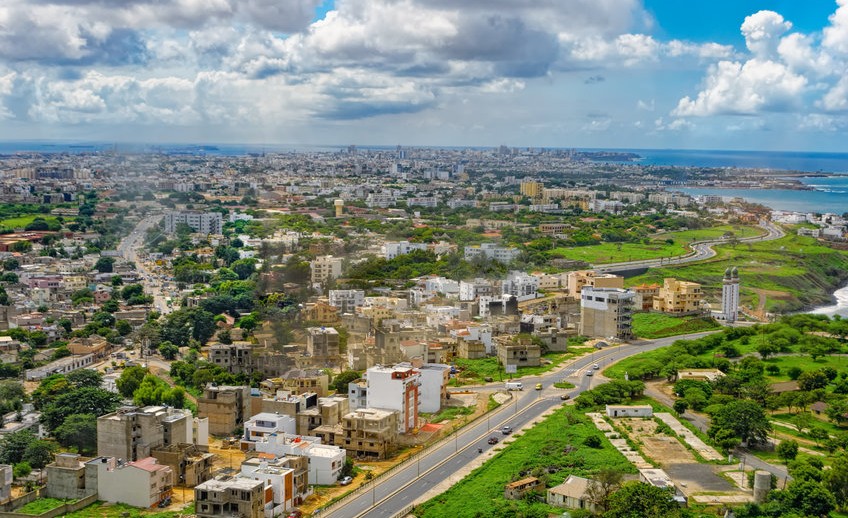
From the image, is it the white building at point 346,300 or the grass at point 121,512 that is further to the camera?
the white building at point 346,300

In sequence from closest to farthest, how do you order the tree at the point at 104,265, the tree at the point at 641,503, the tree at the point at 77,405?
the tree at the point at 641,503 < the tree at the point at 77,405 < the tree at the point at 104,265

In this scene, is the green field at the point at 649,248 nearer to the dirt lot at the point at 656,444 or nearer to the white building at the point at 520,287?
the white building at the point at 520,287

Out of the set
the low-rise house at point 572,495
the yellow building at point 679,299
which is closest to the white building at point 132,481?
the low-rise house at point 572,495

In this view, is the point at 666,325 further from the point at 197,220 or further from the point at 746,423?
the point at 197,220

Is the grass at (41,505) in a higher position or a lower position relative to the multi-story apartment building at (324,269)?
lower

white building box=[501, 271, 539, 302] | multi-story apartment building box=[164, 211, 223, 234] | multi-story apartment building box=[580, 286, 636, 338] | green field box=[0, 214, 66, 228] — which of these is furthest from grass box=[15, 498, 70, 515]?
green field box=[0, 214, 66, 228]

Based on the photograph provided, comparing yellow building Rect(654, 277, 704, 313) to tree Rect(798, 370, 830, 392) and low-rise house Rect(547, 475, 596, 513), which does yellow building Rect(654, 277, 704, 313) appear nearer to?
tree Rect(798, 370, 830, 392)
